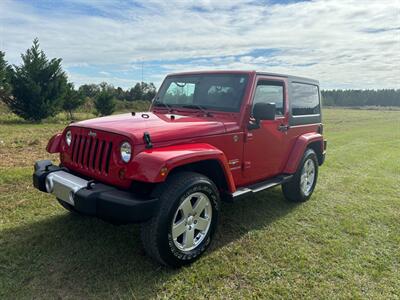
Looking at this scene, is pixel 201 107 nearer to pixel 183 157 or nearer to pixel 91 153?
pixel 183 157

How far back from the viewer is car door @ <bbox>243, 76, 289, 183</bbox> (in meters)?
4.24

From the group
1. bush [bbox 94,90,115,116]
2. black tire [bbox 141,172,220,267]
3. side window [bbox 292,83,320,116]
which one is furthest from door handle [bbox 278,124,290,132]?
bush [bbox 94,90,115,116]

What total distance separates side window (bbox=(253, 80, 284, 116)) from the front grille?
6.40 ft

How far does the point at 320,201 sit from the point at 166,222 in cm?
341

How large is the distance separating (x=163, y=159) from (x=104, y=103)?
22.6 meters

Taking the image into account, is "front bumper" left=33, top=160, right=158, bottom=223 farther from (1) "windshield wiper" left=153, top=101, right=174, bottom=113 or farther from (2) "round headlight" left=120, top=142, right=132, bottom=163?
(1) "windshield wiper" left=153, top=101, right=174, bottom=113

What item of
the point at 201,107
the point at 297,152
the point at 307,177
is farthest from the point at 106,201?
the point at 307,177

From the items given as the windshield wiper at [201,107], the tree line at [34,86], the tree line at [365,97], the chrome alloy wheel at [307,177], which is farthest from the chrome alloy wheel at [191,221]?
Result: the tree line at [365,97]

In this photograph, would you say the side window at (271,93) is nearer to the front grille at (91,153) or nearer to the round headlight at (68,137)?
the front grille at (91,153)

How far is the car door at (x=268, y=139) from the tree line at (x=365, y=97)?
3598 inches

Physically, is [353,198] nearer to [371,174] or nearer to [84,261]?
[371,174]

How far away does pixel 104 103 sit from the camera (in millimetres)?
24312

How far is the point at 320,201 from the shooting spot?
5.54 meters

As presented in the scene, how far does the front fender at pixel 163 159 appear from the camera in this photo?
9.43 ft
